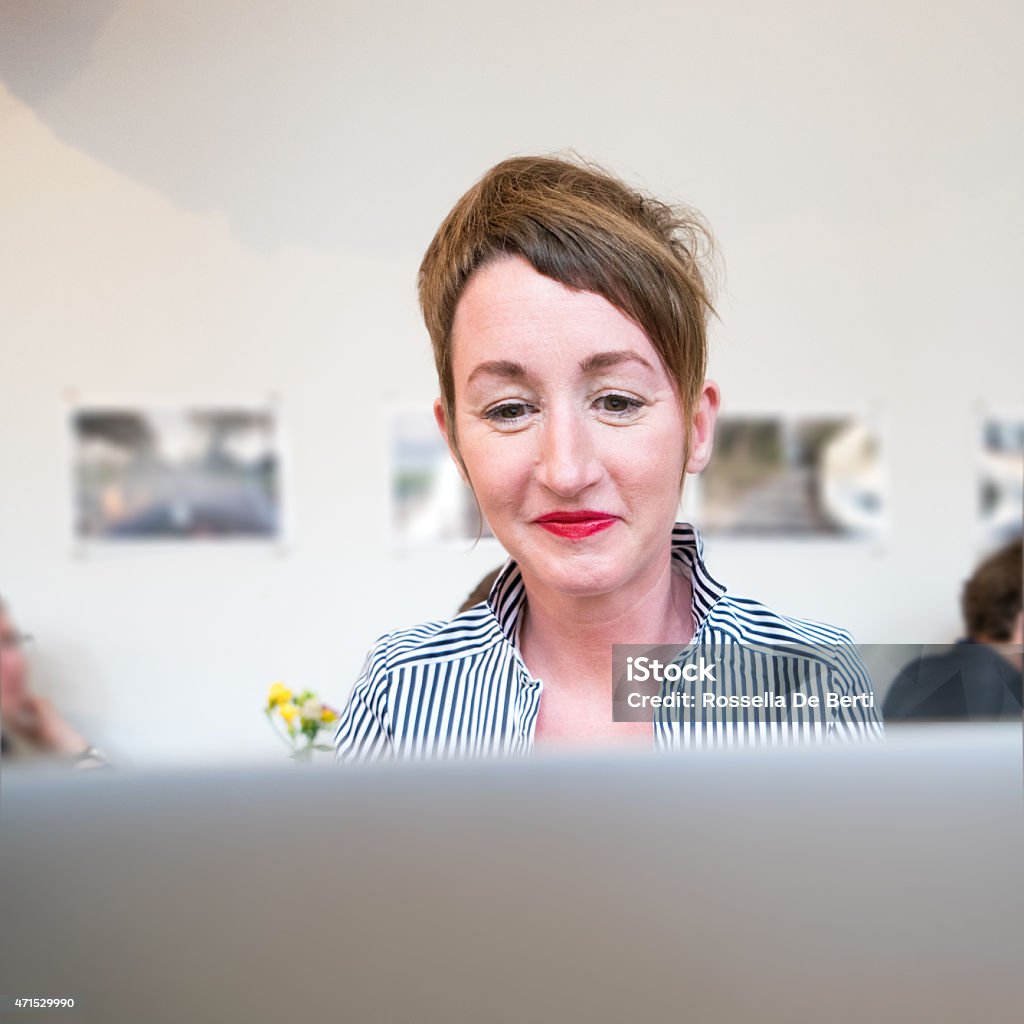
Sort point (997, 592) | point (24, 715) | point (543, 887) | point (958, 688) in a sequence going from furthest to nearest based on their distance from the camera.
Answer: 1. point (997, 592)
2. point (24, 715)
3. point (958, 688)
4. point (543, 887)

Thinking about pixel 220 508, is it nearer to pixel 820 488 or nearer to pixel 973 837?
pixel 820 488

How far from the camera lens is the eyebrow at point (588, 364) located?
31.0 inches

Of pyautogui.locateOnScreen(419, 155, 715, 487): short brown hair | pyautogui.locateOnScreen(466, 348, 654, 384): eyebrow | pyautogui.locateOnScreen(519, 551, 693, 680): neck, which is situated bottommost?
pyautogui.locateOnScreen(519, 551, 693, 680): neck

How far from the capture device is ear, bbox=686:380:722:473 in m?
0.89

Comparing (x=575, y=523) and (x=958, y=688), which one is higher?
(x=575, y=523)

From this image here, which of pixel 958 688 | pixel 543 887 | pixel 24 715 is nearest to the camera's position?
pixel 543 887

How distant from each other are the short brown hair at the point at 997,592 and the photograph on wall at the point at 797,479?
0.11m

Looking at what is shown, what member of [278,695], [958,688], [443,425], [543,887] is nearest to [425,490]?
[443,425]

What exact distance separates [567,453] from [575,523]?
6 centimetres

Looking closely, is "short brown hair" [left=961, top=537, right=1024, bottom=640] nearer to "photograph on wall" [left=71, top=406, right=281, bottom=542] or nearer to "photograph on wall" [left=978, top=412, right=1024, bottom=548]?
"photograph on wall" [left=978, top=412, right=1024, bottom=548]

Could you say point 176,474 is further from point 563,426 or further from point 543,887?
point 543,887

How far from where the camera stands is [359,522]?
111 centimetres

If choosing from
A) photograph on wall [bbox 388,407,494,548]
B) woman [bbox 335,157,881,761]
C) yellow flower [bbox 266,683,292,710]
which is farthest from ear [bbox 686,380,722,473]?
yellow flower [bbox 266,683,292,710]

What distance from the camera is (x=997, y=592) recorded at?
3.62ft
